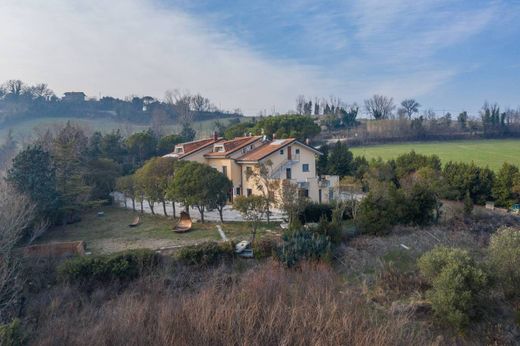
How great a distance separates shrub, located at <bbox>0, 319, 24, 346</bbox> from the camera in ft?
18.4

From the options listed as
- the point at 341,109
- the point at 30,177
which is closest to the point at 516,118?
the point at 341,109

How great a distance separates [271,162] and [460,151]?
37707 mm

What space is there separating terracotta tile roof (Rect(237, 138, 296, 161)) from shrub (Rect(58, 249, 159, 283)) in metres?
14.0

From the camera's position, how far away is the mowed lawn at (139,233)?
1812 centimetres

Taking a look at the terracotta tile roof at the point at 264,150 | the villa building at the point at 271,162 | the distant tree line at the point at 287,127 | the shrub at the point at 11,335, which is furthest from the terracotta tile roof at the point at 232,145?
the shrub at the point at 11,335

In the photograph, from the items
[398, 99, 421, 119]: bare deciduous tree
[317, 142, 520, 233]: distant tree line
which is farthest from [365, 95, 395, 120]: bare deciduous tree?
[317, 142, 520, 233]: distant tree line

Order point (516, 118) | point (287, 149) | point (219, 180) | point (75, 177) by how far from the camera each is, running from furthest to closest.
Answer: point (516, 118) < point (287, 149) < point (75, 177) < point (219, 180)

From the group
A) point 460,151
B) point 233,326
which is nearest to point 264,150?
point 233,326

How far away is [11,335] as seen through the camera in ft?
18.8

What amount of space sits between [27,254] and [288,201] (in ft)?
40.4

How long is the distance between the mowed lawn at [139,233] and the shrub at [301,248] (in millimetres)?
2835

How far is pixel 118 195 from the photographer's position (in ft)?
113

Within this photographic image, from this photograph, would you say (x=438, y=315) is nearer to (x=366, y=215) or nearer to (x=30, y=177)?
(x=366, y=215)

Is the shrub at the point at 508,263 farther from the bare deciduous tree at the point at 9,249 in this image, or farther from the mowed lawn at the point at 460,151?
the mowed lawn at the point at 460,151
